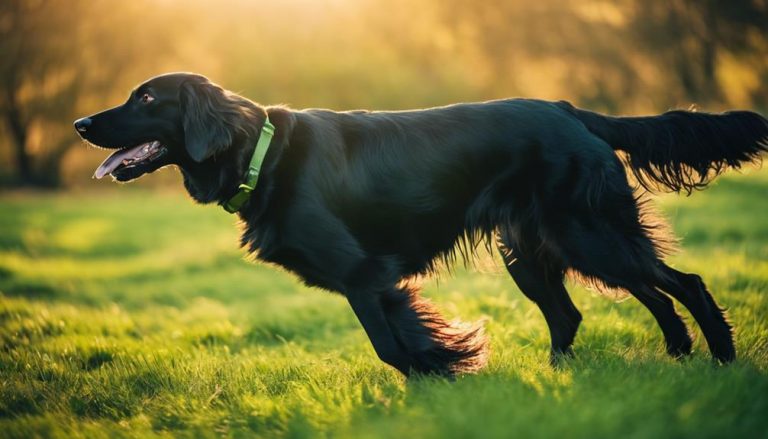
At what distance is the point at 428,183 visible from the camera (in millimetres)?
3900

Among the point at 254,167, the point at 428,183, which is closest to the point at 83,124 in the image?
the point at 254,167

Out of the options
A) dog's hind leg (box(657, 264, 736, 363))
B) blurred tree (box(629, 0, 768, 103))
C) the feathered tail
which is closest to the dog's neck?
the feathered tail

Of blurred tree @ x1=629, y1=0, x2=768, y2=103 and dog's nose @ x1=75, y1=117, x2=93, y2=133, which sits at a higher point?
blurred tree @ x1=629, y1=0, x2=768, y2=103

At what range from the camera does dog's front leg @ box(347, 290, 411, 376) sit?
3633mm

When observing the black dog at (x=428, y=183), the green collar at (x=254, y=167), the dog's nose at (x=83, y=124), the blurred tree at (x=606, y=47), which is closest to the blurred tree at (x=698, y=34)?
the blurred tree at (x=606, y=47)

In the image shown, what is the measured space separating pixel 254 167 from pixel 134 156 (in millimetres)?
904

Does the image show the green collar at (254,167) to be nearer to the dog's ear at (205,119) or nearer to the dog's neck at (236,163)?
the dog's neck at (236,163)

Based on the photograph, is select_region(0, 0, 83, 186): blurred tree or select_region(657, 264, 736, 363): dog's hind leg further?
select_region(0, 0, 83, 186): blurred tree

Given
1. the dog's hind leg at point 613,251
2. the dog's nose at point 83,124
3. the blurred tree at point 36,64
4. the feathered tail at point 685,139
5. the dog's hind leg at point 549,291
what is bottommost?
the dog's hind leg at point 549,291

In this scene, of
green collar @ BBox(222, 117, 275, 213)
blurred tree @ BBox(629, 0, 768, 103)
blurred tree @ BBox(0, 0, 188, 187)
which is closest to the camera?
green collar @ BBox(222, 117, 275, 213)

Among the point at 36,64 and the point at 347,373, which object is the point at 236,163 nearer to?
the point at 347,373

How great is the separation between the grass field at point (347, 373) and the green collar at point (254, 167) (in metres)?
1.04

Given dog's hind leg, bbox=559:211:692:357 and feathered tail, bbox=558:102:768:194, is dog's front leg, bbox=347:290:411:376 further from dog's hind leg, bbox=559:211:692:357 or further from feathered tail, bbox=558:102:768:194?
feathered tail, bbox=558:102:768:194

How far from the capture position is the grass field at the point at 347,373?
2791mm
